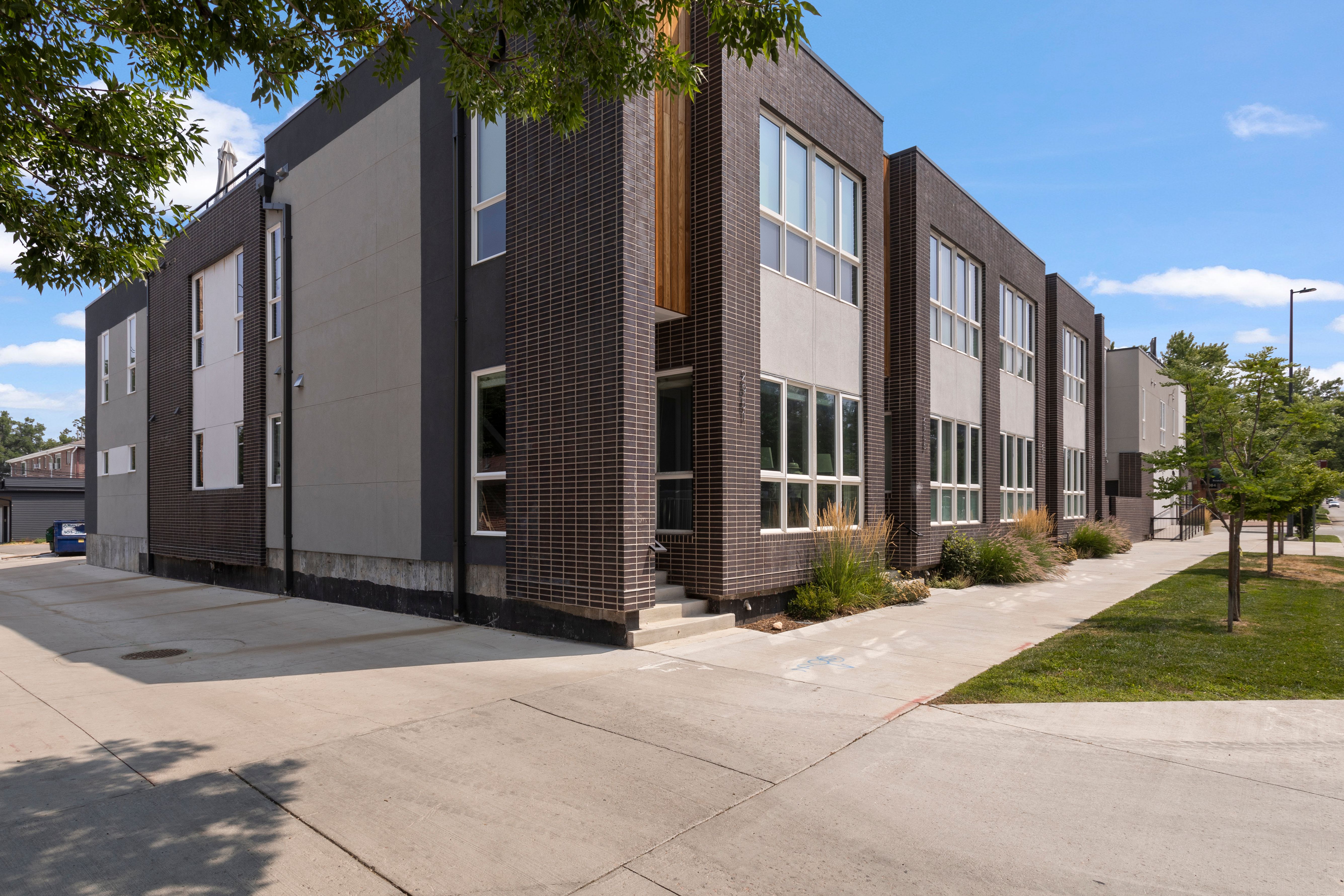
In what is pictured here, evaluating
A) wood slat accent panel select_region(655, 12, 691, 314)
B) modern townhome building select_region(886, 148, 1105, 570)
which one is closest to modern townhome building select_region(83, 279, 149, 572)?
wood slat accent panel select_region(655, 12, 691, 314)

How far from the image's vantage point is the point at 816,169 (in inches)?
474

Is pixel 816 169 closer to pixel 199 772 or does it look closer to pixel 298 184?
pixel 298 184

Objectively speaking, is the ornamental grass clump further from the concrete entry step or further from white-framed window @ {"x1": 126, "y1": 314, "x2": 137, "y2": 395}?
white-framed window @ {"x1": 126, "y1": 314, "x2": 137, "y2": 395}

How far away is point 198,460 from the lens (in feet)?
60.1

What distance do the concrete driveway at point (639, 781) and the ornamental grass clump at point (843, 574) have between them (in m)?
2.42

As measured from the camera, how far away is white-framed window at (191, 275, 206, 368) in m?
18.3

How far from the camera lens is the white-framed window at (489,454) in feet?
34.0

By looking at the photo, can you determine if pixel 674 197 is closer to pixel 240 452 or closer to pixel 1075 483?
pixel 240 452

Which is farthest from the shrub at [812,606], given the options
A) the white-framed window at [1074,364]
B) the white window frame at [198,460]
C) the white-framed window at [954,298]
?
the white-framed window at [1074,364]

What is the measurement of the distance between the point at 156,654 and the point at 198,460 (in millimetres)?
10936

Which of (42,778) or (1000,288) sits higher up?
(1000,288)

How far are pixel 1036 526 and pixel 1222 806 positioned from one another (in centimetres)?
1442

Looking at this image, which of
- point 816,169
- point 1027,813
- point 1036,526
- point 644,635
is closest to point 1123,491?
point 1036,526

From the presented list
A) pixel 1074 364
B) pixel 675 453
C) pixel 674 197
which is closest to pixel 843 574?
pixel 675 453
